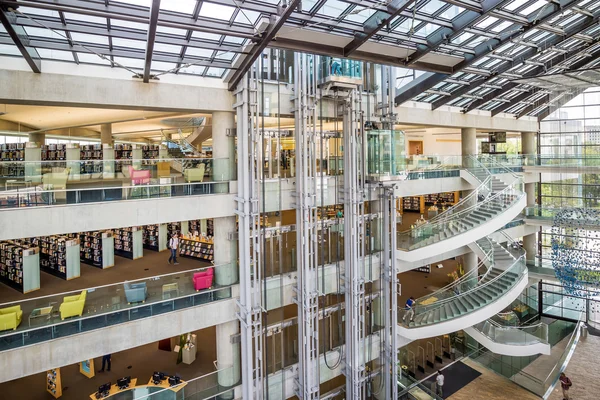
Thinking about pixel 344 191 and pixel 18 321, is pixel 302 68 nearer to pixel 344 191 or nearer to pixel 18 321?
pixel 344 191

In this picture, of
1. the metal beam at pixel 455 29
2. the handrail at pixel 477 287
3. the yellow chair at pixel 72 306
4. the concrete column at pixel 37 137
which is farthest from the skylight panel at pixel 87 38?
the handrail at pixel 477 287

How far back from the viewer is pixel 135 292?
9.35 meters

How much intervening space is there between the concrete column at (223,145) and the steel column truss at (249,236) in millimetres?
435

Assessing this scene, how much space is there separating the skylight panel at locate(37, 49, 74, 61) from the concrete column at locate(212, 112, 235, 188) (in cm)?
366

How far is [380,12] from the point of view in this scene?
29.5 feet

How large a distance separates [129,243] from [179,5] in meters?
14.9

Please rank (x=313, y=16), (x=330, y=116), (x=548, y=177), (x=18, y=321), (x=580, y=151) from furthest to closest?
(x=548, y=177)
(x=580, y=151)
(x=330, y=116)
(x=313, y=16)
(x=18, y=321)

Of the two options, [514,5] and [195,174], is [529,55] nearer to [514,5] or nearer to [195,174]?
[514,5]

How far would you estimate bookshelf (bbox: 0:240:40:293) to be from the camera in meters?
13.9

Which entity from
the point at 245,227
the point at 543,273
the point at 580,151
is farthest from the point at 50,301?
the point at 543,273

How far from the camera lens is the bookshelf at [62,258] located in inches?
611

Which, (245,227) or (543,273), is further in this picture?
(543,273)

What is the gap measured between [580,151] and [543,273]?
27.0 feet

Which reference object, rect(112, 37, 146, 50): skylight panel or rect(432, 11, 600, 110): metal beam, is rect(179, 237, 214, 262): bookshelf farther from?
rect(432, 11, 600, 110): metal beam
